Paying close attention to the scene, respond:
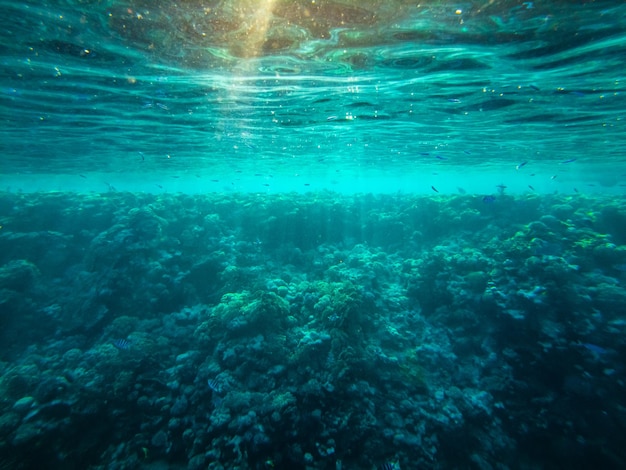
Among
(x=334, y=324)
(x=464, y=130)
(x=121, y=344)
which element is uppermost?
(x=464, y=130)

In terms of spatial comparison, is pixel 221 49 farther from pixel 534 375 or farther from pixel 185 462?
pixel 534 375

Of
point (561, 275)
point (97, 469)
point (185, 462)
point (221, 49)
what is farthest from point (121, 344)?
point (561, 275)

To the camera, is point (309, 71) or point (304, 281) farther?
point (304, 281)

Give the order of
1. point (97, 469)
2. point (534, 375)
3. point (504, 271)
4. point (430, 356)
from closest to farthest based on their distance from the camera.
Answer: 1. point (97, 469)
2. point (534, 375)
3. point (430, 356)
4. point (504, 271)

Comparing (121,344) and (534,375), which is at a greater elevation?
(121,344)

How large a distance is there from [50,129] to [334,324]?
831 inches

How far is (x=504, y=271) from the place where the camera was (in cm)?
1200

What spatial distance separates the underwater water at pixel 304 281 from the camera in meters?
6.72

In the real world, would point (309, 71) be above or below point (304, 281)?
above

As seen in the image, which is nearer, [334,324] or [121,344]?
Result: [121,344]

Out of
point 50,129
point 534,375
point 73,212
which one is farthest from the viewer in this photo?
point 73,212

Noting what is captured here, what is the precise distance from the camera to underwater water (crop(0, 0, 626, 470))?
6.72 m

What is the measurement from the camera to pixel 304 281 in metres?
14.9

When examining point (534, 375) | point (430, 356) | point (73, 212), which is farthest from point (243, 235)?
point (534, 375)
